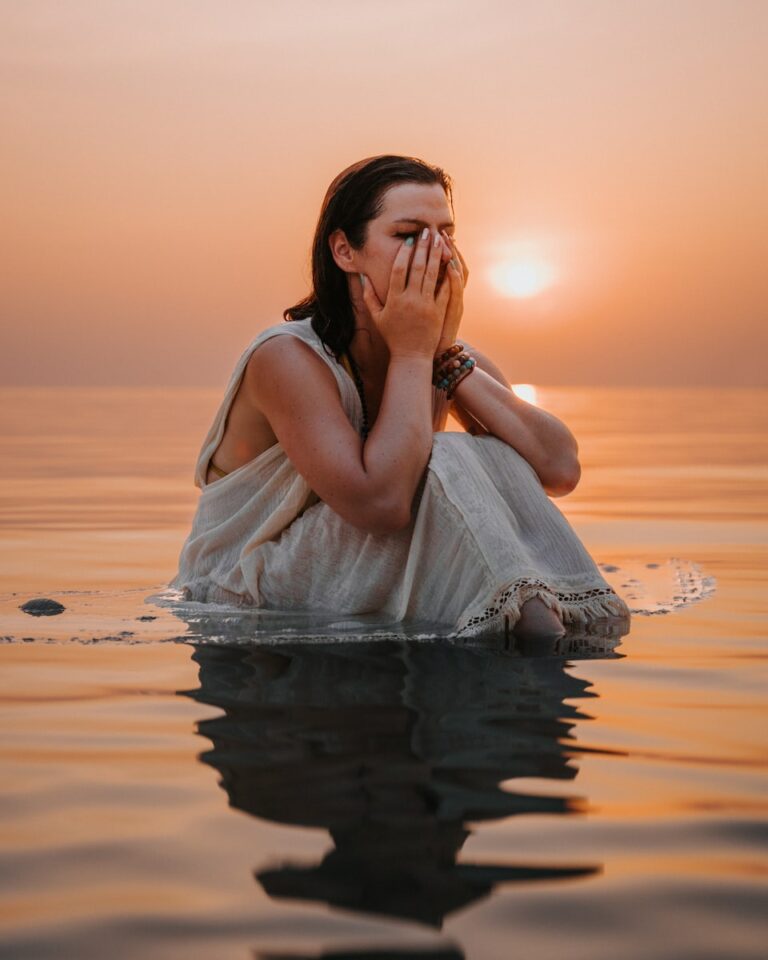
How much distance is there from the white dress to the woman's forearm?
0.31ft

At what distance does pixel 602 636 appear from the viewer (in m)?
3.64

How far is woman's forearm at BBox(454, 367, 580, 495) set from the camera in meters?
4.12

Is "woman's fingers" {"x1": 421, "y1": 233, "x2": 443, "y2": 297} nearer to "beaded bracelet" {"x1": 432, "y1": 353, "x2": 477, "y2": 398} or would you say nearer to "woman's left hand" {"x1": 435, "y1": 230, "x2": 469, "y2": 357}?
"woman's left hand" {"x1": 435, "y1": 230, "x2": 469, "y2": 357}

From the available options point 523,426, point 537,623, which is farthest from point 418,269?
point 537,623

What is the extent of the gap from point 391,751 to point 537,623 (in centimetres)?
131

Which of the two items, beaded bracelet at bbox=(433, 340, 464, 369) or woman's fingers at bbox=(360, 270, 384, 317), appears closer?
woman's fingers at bbox=(360, 270, 384, 317)

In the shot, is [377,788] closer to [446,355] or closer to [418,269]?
[418,269]

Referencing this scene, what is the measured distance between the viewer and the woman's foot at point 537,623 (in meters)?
3.59

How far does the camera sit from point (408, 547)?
3971mm

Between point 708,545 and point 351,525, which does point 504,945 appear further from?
point 708,545

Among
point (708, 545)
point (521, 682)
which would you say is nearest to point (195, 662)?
point (521, 682)

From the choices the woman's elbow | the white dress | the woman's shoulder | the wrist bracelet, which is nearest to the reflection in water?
the white dress

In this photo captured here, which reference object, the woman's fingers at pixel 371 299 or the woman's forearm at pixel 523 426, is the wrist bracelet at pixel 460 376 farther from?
the woman's fingers at pixel 371 299

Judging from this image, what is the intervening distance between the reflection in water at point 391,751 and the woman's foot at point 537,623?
5.1 inches
